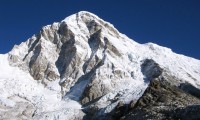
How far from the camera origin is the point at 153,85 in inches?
5157

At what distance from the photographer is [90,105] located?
184625 mm

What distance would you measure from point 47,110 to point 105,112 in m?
34.7

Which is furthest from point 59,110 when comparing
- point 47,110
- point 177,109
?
point 177,109

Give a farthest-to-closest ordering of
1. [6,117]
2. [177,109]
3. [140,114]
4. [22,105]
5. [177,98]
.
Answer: [22,105] → [6,117] → [177,98] → [140,114] → [177,109]

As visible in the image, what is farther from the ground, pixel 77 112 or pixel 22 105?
pixel 22 105

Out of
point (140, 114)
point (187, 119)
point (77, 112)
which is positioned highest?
point (77, 112)

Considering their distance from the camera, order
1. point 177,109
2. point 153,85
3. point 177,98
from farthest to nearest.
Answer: point 153,85 < point 177,98 < point 177,109


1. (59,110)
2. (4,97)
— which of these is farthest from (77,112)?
(4,97)

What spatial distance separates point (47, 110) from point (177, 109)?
99956 millimetres

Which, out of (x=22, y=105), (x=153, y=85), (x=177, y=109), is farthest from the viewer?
(x=22, y=105)

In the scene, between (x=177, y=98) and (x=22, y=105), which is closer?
(x=177, y=98)

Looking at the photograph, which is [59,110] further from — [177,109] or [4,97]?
[177,109]

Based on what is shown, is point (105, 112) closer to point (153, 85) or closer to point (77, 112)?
point (77, 112)

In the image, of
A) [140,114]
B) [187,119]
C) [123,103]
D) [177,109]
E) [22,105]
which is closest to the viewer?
[187,119]
